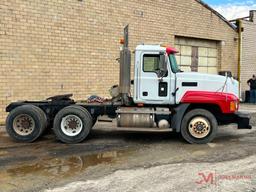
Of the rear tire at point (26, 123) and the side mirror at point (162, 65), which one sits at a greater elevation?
the side mirror at point (162, 65)

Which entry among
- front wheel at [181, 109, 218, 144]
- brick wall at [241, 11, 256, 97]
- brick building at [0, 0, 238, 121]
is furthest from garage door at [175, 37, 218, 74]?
front wheel at [181, 109, 218, 144]

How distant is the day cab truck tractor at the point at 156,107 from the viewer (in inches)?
353

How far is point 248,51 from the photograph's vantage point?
21891 mm

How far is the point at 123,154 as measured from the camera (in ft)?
25.8

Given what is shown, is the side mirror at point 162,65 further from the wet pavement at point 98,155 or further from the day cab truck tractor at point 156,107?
the wet pavement at point 98,155

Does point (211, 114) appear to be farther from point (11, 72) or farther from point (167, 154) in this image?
point (11, 72)

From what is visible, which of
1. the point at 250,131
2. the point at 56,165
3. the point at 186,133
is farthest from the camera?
the point at 250,131

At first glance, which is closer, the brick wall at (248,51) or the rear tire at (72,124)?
the rear tire at (72,124)

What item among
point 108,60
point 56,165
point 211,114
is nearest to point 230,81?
point 211,114

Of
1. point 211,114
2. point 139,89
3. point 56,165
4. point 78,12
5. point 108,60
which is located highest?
point 78,12

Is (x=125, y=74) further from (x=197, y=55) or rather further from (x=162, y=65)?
(x=197, y=55)

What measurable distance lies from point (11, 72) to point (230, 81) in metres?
7.45

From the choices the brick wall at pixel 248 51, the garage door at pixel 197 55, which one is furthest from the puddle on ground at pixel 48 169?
the brick wall at pixel 248 51

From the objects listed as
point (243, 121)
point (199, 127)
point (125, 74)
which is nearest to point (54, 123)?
point (125, 74)
